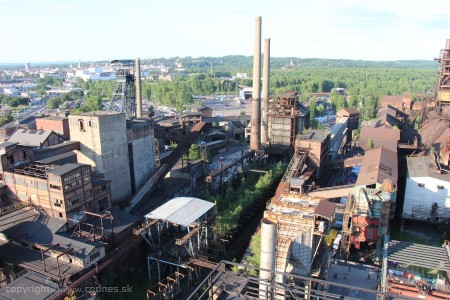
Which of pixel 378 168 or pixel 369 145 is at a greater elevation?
pixel 378 168

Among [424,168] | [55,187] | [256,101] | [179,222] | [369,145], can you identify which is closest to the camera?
[55,187]

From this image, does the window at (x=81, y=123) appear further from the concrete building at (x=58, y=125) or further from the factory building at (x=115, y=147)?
the concrete building at (x=58, y=125)

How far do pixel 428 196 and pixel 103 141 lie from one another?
25.1 metres

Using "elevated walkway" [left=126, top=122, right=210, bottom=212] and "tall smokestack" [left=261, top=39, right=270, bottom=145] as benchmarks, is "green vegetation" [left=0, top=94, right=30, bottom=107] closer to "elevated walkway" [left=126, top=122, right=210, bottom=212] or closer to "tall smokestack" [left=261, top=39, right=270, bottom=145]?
"tall smokestack" [left=261, top=39, right=270, bottom=145]

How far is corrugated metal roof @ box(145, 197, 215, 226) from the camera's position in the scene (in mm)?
21516

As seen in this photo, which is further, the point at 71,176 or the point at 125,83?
the point at 125,83

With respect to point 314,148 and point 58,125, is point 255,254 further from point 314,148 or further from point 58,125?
point 58,125

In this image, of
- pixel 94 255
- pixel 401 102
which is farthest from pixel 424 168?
pixel 401 102

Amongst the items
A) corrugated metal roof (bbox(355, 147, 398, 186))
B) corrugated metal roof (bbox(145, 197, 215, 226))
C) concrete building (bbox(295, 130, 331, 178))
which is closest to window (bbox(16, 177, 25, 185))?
corrugated metal roof (bbox(145, 197, 215, 226))

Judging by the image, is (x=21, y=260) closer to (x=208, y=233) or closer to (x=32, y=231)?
(x=32, y=231)

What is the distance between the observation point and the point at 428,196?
26.7m

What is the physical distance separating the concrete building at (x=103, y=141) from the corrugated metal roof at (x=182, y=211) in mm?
5943

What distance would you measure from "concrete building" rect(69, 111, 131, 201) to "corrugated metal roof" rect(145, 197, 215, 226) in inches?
234

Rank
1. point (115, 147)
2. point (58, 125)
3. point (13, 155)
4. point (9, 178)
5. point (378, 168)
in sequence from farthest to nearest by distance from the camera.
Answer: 1. point (58, 125)
2. point (115, 147)
3. point (378, 168)
4. point (13, 155)
5. point (9, 178)
